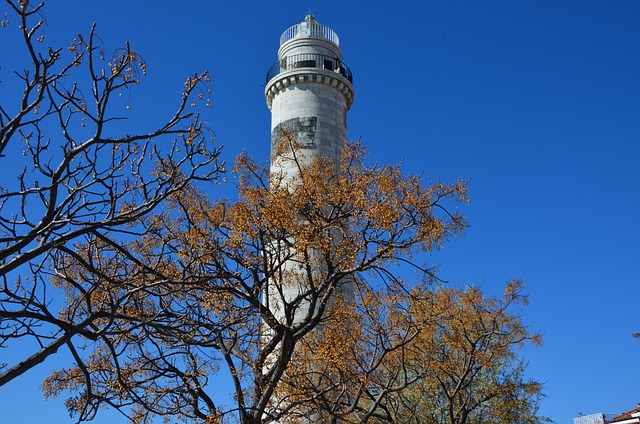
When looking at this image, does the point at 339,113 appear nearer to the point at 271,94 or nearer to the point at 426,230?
the point at 271,94

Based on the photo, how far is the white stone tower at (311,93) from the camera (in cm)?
2936

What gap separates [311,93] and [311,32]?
14.1 feet

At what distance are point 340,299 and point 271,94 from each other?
17.2 m

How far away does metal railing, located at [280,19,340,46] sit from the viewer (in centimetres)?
3294

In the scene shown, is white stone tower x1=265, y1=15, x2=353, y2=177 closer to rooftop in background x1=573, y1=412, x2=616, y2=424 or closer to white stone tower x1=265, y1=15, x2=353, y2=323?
white stone tower x1=265, y1=15, x2=353, y2=323

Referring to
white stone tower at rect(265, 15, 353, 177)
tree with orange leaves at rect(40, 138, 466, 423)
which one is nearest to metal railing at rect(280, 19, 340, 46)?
white stone tower at rect(265, 15, 353, 177)

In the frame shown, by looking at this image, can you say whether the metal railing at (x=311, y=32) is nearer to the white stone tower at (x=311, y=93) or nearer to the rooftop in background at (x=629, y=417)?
the white stone tower at (x=311, y=93)

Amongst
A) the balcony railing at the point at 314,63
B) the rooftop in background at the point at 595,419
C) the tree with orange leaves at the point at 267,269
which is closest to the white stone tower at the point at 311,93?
the balcony railing at the point at 314,63

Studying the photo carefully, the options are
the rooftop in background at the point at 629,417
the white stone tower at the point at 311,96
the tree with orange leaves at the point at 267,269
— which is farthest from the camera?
the rooftop in background at the point at 629,417

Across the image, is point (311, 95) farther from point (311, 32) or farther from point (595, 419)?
point (595, 419)

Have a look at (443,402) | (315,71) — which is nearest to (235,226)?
(443,402)

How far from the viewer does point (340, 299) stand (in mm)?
16906

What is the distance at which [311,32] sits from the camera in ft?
108

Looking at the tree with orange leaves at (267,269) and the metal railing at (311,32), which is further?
the metal railing at (311,32)
